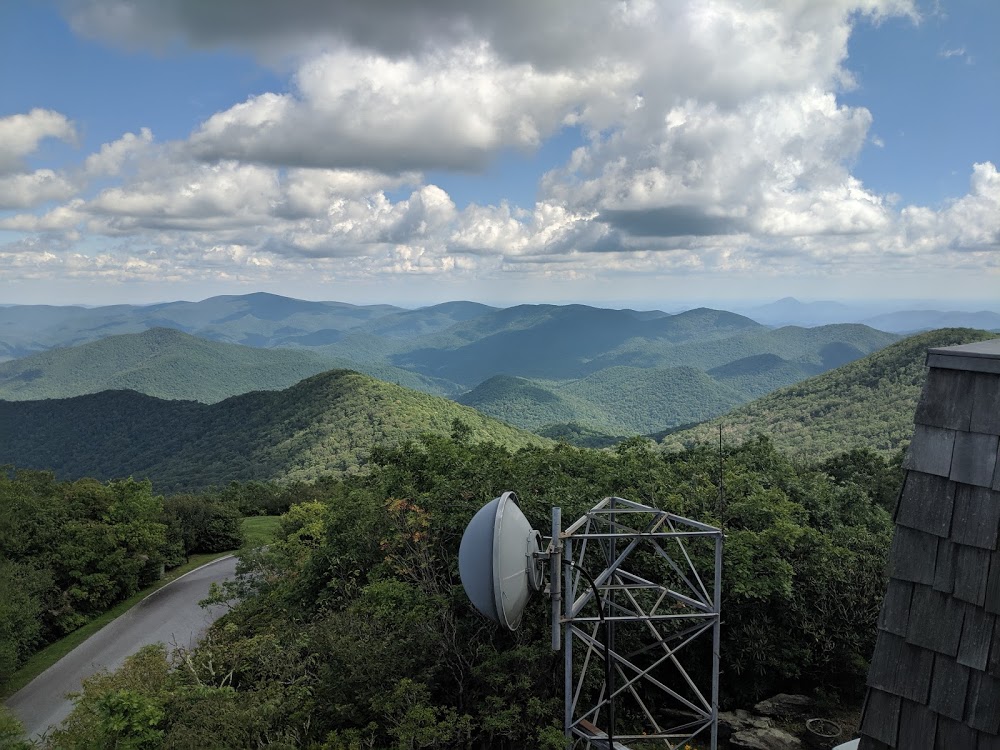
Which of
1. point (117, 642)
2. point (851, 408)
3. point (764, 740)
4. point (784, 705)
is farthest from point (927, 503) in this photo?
point (851, 408)

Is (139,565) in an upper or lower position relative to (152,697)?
lower

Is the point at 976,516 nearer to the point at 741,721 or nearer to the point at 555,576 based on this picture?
the point at 555,576

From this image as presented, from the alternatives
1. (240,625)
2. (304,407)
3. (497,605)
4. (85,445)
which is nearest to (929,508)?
(497,605)

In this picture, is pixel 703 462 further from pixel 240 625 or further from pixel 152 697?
pixel 152 697

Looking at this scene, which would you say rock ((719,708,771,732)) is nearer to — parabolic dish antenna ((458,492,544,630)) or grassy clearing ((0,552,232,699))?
parabolic dish antenna ((458,492,544,630))

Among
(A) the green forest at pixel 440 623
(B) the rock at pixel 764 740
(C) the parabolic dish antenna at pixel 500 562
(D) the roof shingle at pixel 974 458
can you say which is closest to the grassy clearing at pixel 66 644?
(A) the green forest at pixel 440 623

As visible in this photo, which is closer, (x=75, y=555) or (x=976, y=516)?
(x=976, y=516)

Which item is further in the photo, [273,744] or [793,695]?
[793,695]
